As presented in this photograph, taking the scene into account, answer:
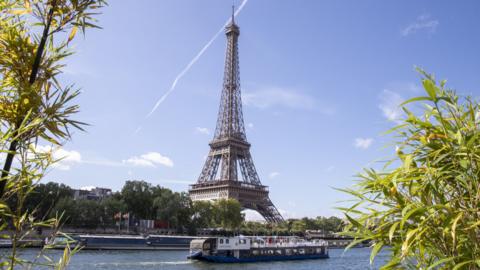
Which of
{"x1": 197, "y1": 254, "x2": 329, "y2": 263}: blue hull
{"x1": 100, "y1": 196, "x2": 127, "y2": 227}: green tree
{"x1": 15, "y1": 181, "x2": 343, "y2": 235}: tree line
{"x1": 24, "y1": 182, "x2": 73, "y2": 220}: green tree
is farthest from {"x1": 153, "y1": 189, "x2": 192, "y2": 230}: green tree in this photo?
{"x1": 197, "y1": 254, "x2": 329, "y2": 263}: blue hull

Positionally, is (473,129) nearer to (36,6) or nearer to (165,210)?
(36,6)

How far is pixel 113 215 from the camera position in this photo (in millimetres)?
77125

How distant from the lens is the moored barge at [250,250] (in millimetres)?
47906

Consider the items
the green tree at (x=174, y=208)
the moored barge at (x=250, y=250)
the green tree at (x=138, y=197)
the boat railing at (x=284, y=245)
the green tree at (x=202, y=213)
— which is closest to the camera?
the moored barge at (x=250, y=250)

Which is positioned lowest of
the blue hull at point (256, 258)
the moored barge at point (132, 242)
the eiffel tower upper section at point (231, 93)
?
the blue hull at point (256, 258)

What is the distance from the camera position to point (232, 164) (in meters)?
90.2

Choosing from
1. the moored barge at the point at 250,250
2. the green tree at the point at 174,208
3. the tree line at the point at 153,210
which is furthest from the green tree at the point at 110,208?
the moored barge at the point at 250,250

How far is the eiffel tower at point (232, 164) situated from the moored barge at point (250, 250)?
29.0 metres

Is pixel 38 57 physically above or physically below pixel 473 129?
above

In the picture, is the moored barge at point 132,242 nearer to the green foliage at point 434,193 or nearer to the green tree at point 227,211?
the green tree at point 227,211

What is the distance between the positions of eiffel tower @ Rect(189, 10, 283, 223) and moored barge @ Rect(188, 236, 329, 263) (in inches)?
1143

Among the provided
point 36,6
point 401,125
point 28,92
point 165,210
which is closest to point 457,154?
point 401,125

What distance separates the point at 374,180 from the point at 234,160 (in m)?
88.8

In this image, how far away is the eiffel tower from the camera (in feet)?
295
